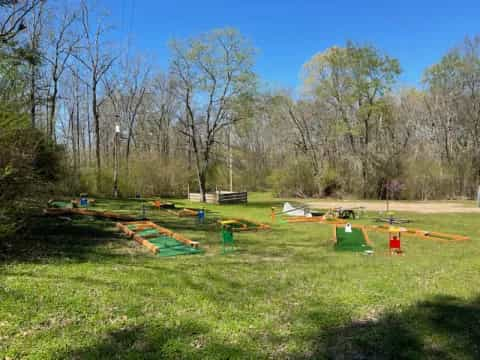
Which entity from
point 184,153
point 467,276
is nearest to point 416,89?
point 184,153

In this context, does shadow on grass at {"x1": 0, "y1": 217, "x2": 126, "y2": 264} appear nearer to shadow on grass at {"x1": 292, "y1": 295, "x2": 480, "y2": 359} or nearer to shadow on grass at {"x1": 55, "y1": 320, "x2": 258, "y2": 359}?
shadow on grass at {"x1": 55, "y1": 320, "x2": 258, "y2": 359}

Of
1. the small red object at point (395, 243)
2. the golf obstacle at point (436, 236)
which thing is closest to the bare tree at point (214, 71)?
the golf obstacle at point (436, 236)

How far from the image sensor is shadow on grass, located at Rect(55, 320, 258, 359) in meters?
2.64

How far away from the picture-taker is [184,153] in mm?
27062

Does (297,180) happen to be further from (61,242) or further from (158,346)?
(158,346)

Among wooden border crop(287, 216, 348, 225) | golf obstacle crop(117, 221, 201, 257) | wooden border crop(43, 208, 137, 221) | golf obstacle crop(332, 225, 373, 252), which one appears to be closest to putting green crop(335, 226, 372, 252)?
golf obstacle crop(332, 225, 373, 252)

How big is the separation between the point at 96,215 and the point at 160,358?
925cm

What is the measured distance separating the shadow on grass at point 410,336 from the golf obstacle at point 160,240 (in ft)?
12.1

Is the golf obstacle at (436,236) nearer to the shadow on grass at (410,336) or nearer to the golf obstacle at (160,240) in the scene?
the shadow on grass at (410,336)

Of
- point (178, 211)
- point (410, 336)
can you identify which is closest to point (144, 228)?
point (178, 211)

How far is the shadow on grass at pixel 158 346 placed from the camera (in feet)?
8.68

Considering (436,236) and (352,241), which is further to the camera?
(436,236)

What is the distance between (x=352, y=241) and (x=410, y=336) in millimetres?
4487

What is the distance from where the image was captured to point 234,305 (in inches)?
147
